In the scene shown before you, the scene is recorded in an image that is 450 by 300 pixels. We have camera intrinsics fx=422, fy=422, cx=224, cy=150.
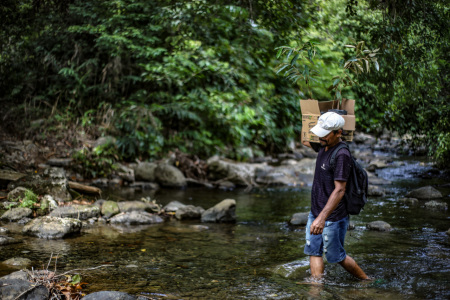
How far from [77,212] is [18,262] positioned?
2.81 m

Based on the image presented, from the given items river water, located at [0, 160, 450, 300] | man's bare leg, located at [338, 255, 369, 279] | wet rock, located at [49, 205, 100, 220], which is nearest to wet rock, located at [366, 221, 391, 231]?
river water, located at [0, 160, 450, 300]

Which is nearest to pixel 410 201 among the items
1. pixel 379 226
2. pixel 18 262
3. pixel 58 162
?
pixel 379 226

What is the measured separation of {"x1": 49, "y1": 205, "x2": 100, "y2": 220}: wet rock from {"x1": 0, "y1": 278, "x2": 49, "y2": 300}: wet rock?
4038mm

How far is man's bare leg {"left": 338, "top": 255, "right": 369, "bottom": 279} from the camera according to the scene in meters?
4.39

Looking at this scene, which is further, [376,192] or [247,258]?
[376,192]

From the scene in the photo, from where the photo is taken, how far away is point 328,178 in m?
4.19

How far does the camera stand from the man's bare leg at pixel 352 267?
14.4 ft

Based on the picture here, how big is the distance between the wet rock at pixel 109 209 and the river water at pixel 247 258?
606mm

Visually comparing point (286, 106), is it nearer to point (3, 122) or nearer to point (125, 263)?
point (3, 122)

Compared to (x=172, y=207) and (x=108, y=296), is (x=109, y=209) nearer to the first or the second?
(x=172, y=207)

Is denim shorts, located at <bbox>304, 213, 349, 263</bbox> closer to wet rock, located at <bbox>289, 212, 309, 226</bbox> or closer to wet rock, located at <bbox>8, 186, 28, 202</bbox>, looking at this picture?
wet rock, located at <bbox>289, 212, 309, 226</bbox>

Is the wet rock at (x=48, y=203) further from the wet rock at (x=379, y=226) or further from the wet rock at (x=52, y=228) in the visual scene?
the wet rock at (x=379, y=226)

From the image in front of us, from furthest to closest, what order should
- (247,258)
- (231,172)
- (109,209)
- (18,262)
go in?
(231,172)
(109,209)
(247,258)
(18,262)

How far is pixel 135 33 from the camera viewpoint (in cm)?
1310
